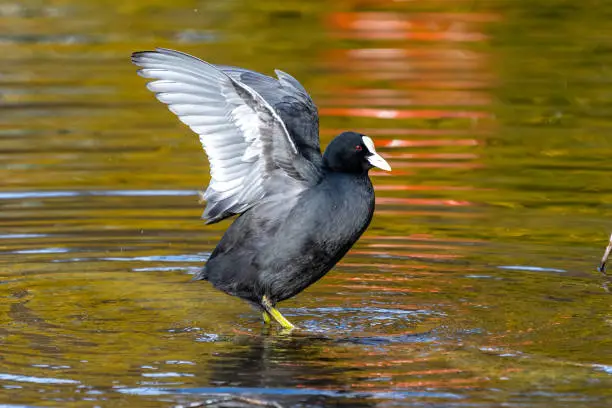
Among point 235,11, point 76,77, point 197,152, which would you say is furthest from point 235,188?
point 235,11

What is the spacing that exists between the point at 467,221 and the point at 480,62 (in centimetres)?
675

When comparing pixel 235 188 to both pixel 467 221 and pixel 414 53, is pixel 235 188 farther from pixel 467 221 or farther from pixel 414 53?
pixel 414 53

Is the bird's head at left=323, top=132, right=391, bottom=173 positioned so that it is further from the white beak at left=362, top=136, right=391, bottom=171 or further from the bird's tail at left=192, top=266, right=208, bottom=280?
the bird's tail at left=192, top=266, right=208, bottom=280

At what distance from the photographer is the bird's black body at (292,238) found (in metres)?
7.23

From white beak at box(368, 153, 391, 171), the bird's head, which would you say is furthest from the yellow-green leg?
white beak at box(368, 153, 391, 171)

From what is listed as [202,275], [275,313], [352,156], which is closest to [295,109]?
[352,156]

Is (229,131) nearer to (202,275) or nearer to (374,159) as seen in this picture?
(374,159)

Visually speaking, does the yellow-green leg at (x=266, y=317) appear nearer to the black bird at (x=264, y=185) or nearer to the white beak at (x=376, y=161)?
the black bird at (x=264, y=185)

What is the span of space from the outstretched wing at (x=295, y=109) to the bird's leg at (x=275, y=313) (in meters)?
0.80

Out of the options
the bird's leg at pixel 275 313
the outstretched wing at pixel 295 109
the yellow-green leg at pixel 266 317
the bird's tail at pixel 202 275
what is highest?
the outstretched wing at pixel 295 109

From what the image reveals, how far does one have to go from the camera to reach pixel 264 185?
7410 millimetres

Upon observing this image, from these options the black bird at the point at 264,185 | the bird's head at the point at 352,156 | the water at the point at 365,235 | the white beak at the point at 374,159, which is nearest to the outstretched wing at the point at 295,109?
the black bird at the point at 264,185

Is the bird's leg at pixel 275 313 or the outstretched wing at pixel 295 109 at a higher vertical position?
the outstretched wing at pixel 295 109

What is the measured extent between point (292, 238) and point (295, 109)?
86 centimetres
